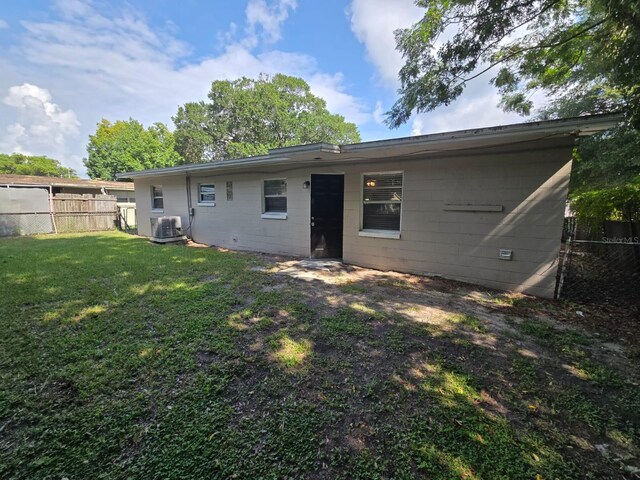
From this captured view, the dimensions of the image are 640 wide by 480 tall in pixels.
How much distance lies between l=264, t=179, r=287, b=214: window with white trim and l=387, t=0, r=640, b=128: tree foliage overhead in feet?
10.9

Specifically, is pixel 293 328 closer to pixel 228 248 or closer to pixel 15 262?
pixel 228 248

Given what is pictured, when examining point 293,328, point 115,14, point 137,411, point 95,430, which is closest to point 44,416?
point 95,430

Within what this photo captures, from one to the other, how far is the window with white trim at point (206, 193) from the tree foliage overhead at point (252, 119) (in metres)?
15.0

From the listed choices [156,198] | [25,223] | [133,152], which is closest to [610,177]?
[156,198]

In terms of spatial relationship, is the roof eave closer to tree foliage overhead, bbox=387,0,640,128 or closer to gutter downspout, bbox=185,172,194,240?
tree foliage overhead, bbox=387,0,640,128

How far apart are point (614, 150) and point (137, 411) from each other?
997 cm

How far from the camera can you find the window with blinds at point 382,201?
239 inches

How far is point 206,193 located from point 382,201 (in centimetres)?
656

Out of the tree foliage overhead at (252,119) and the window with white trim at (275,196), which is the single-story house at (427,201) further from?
the tree foliage overhead at (252,119)

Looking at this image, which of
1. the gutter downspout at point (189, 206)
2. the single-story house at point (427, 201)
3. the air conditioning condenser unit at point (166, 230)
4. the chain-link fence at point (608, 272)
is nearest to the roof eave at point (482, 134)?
the single-story house at point (427, 201)

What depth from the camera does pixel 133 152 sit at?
27.7m

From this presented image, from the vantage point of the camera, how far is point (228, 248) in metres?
9.15

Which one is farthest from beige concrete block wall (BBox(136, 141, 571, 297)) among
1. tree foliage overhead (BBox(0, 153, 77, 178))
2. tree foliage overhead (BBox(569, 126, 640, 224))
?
tree foliage overhead (BBox(0, 153, 77, 178))

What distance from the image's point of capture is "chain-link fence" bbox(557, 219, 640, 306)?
416 centimetres
